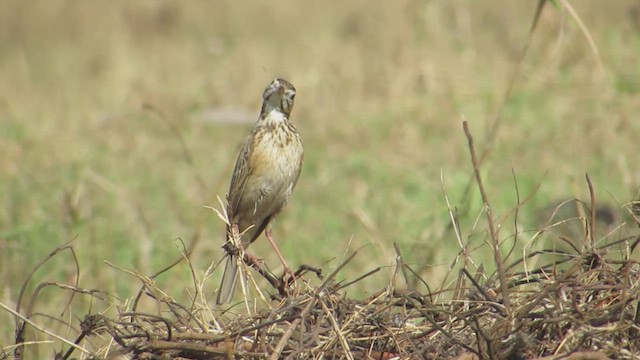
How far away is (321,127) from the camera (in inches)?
380

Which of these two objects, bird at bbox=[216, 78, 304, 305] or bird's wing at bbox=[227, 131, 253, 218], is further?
bird's wing at bbox=[227, 131, 253, 218]

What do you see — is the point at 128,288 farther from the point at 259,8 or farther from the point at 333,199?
the point at 259,8

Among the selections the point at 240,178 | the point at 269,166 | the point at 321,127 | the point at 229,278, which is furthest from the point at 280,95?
the point at 321,127

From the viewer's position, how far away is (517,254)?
5734mm

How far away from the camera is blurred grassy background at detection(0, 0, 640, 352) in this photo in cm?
660

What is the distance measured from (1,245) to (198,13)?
8.90 meters

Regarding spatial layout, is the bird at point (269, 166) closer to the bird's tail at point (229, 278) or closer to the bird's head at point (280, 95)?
the bird's head at point (280, 95)

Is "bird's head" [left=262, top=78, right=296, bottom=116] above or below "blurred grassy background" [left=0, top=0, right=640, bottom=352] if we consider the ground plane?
below

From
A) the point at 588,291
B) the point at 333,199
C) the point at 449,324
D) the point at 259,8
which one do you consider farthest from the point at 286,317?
the point at 259,8

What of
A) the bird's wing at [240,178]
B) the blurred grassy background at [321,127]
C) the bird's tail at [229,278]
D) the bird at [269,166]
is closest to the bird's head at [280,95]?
the bird at [269,166]

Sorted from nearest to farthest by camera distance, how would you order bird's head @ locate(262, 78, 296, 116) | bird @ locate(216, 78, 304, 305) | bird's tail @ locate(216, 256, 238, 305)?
bird's tail @ locate(216, 256, 238, 305), bird's head @ locate(262, 78, 296, 116), bird @ locate(216, 78, 304, 305)

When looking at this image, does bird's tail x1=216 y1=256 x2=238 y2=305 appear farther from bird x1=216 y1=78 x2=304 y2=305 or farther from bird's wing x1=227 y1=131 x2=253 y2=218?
bird's wing x1=227 y1=131 x2=253 y2=218

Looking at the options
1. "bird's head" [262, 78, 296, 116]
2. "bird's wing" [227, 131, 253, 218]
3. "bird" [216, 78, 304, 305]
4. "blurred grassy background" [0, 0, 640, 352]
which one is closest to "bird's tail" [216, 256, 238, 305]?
"bird" [216, 78, 304, 305]

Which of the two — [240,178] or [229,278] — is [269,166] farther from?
[229,278]
